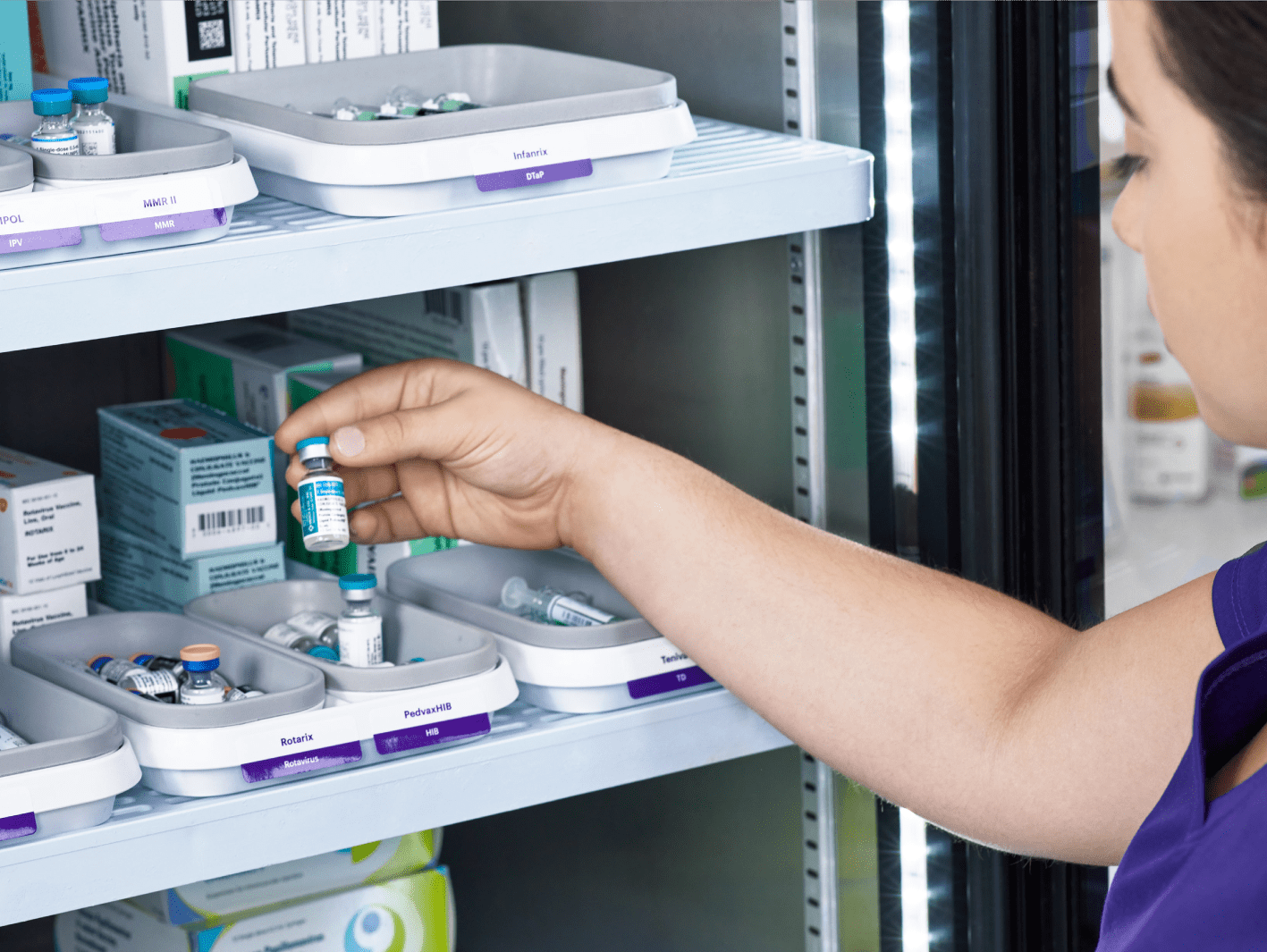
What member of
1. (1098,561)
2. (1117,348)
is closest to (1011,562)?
(1098,561)

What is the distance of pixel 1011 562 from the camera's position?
1220mm

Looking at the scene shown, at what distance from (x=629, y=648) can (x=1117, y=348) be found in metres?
0.42

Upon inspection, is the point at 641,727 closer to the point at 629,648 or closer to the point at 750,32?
the point at 629,648

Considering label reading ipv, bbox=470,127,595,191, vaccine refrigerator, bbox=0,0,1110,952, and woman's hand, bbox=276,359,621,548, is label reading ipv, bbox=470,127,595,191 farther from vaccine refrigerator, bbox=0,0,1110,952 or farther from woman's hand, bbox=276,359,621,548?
woman's hand, bbox=276,359,621,548

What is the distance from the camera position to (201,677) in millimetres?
1114

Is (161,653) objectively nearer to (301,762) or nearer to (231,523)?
(231,523)

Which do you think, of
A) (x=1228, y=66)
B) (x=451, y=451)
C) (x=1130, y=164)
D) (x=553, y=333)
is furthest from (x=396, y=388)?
(x=1228, y=66)

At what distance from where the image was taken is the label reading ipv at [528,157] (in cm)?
109

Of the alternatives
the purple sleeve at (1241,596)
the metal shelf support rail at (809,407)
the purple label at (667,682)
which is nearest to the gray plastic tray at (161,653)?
the purple label at (667,682)

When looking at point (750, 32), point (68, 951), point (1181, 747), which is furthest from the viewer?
point (68, 951)

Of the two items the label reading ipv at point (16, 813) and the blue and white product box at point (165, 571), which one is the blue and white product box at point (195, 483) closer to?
the blue and white product box at point (165, 571)

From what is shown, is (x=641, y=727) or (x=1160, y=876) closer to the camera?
(x=1160, y=876)

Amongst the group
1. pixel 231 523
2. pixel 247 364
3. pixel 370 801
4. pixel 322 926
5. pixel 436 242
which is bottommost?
pixel 322 926

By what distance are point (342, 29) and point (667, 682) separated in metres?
0.58
